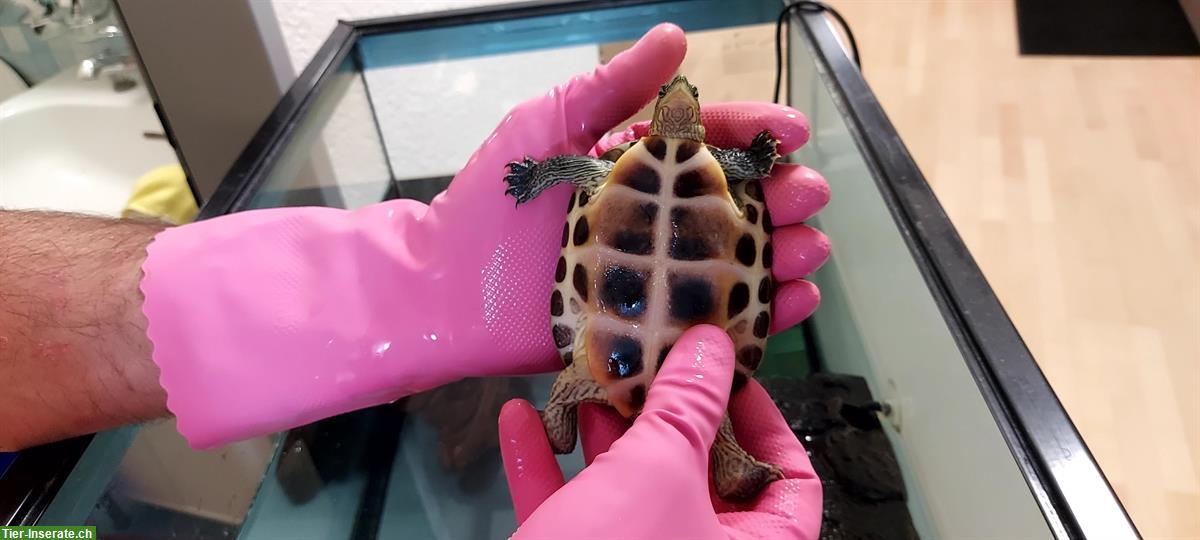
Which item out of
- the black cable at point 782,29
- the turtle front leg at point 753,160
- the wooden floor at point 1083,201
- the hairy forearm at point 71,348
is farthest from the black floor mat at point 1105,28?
the hairy forearm at point 71,348

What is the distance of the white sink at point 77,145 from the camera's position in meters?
1.34

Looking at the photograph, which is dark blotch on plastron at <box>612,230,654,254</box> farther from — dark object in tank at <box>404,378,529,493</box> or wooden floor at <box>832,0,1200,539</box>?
wooden floor at <box>832,0,1200,539</box>

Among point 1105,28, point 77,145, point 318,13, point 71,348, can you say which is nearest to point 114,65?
point 77,145

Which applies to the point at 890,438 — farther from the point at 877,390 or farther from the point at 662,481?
the point at 662,481

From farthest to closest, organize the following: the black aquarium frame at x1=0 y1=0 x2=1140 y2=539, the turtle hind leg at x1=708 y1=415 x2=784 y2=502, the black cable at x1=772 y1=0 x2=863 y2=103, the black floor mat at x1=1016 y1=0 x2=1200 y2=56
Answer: the black floor mat at x1=1016 y1=0 x2=1200 y2=56
the black cable at x1=772 y1=0 x2=863 y2=103
the turtle hind leg at x1=708 y1=415 x2=784 y2=502
the black aquarium frame at x1=0 y1=0 x2=1140 y2=539

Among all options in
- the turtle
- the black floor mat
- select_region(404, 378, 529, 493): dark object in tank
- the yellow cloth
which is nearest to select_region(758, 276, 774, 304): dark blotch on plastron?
the turtle

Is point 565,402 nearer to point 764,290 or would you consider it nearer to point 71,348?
point 764,290

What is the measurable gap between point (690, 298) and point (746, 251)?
6cm

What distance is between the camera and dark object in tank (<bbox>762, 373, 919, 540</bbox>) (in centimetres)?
72

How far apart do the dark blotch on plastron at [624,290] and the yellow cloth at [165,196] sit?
949 millimetres

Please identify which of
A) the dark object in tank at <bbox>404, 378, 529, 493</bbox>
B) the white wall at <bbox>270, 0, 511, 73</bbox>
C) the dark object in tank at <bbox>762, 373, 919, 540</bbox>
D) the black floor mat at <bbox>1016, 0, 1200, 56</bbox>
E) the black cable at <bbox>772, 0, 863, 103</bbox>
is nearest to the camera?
the dark object in tank at <bbox>762, 373, 919, 540</bbox>

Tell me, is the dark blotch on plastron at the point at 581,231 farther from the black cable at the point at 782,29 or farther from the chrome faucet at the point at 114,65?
the chrome faucet at the point at 114,65

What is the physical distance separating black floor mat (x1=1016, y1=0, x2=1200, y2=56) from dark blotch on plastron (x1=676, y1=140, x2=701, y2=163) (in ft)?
6.16

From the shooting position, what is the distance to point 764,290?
61 centimetres
